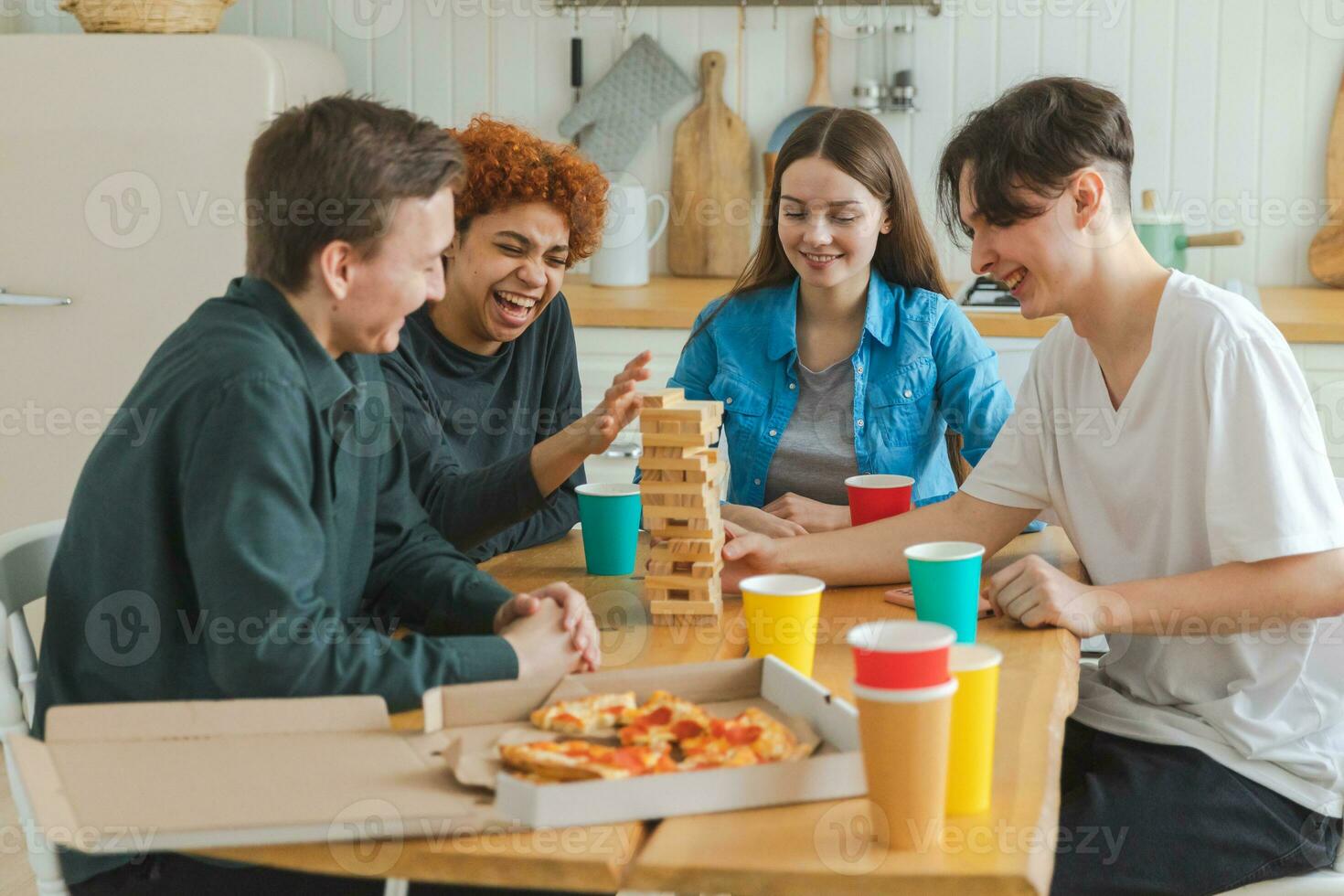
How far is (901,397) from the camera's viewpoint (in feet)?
6.93

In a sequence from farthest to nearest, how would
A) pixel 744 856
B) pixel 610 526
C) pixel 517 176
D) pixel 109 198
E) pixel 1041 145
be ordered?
pixel 109 198 < pixel 517 176 < pixel 610 526 < pixel 1041 145 < pixel 744 856

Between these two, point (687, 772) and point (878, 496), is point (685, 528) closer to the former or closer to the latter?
point (878, 496)

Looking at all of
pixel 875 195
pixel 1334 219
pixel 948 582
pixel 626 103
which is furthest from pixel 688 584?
pixel 1334 219

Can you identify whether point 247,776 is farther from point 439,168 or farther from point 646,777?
point 439,168

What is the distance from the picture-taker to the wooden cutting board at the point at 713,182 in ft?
11.8

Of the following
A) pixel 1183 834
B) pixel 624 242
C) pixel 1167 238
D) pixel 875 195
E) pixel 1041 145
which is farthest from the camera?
pixel 624 242

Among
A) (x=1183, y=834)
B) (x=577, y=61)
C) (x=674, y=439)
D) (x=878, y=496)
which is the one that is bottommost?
(x=1183, y=834)

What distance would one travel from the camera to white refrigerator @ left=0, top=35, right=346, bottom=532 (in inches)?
120

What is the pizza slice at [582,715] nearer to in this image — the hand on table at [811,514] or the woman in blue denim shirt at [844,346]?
the hand on table at [811,514]

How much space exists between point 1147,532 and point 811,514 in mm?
451

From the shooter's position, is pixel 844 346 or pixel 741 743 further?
pixel 844 346

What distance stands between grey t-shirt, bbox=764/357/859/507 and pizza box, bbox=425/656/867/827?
39.5 inches

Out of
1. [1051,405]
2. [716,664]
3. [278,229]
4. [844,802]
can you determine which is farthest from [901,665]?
[1051,405]

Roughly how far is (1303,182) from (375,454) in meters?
2.75
